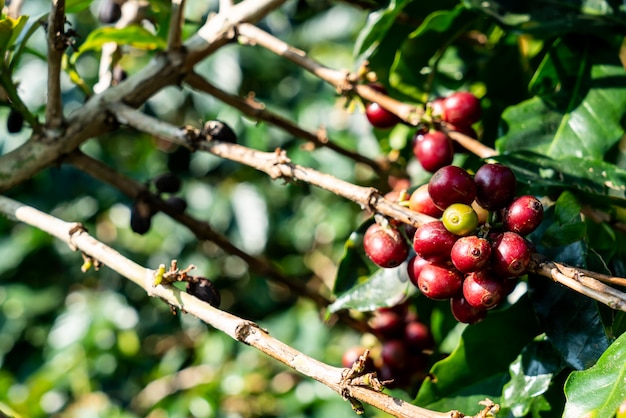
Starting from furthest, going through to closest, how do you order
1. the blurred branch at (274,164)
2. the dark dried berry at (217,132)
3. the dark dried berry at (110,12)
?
the dark dried berry at (110,12), the dark dried berry at (217,132), the blurred branch at (274,164)

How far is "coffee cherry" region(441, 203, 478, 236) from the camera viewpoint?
975mm

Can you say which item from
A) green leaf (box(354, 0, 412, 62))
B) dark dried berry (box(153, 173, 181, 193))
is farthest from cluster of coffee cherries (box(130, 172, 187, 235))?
green leaf (box(354, 0, 412, 62))

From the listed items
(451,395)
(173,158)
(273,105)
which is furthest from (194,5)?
(451,395)

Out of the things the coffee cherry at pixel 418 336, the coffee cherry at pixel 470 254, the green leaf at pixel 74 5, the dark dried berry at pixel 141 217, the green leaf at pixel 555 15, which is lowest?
the coffee cherry at pixel 418 336

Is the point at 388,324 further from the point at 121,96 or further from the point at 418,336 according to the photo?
the point at 121,96

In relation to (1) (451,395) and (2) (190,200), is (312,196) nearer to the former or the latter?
(2) (190,200)

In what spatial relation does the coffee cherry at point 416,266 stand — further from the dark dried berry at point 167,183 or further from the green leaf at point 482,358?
the dark dried berry at point 167,183

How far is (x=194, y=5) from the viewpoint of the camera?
2424mm

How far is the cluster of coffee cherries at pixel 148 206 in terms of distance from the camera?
148 centimetres

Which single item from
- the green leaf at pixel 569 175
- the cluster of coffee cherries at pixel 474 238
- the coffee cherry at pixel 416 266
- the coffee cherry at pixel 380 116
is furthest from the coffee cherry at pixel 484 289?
the coffee cherry at pixel 380 116

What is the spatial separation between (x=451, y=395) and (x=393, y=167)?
0.82 meters

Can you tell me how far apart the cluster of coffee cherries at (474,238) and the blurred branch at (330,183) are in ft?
0.14

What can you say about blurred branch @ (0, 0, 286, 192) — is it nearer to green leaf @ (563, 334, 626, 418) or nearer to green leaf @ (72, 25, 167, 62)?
green leaf @ (72, 25, 167, 62)

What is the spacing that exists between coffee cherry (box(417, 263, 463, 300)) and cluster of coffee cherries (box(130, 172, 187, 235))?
665 mm
